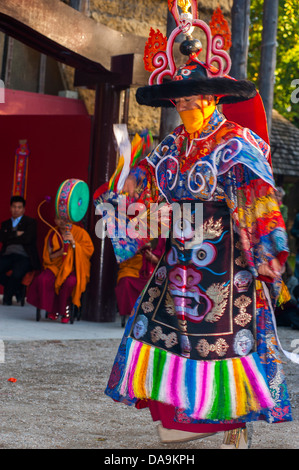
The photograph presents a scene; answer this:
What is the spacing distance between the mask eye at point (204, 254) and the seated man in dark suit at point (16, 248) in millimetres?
5675

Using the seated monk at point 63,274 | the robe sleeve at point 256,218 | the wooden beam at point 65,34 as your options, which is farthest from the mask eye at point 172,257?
the seated monk at point 63,274

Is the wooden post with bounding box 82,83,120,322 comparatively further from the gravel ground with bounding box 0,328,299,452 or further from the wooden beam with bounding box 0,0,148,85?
the gravel ground with bounding box 0,328,299,452

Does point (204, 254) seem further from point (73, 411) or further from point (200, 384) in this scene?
point (73, 411)

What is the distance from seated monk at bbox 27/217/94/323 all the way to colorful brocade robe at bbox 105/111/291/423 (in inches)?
170

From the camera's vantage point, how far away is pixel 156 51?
3.79m

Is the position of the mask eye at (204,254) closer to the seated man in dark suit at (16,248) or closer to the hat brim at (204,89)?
the hat brim at (204,89)

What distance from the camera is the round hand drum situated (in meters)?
7.52

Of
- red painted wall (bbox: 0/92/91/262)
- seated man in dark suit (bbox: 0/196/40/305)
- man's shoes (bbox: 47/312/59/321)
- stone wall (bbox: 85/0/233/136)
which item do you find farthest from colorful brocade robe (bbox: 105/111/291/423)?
stone wall (bbox: 85/0/233/136)

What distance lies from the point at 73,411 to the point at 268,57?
26.0 feet

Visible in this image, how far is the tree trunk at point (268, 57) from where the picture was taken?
1081cm

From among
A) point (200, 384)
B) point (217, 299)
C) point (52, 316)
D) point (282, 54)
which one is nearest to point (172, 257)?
point (217, 299)

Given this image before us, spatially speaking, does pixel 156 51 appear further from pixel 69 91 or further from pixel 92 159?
pixel 69 91

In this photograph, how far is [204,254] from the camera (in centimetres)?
332

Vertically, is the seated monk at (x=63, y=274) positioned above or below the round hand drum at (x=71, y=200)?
below
